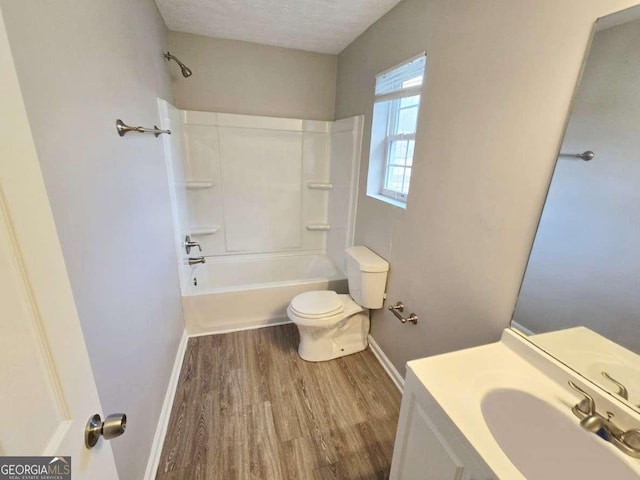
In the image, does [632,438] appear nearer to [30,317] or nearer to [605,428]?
[605,428]

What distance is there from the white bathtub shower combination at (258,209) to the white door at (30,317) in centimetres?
172

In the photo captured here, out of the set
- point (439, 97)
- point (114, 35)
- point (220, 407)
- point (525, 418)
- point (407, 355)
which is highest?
point (114, 35)

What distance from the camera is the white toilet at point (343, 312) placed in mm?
1993

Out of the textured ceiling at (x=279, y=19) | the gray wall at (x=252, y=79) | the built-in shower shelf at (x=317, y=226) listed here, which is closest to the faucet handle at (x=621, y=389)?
the textured ceiling at (x=279, y=19)

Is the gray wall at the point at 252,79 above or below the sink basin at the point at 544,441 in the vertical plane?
above

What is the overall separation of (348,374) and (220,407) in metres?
0.85

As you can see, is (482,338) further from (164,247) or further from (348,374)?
(164,247)

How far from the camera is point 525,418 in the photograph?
3.11 feet

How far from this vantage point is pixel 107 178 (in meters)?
1.02

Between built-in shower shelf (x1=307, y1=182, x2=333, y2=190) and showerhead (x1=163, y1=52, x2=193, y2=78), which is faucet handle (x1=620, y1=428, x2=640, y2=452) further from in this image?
showerhead (x1=163, y1=52, x2=193, y2=78)

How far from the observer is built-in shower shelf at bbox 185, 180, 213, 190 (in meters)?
2.66

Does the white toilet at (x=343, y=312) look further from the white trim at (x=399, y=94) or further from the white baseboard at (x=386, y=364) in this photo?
the white trim at (x=399, y=94)

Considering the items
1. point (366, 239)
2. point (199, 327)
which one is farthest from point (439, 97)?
point (199, 327)

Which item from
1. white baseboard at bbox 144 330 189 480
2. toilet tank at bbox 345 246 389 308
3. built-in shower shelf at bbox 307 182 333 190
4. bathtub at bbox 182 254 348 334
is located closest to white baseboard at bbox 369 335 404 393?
toilet tank at bbox 345 246 389 308
